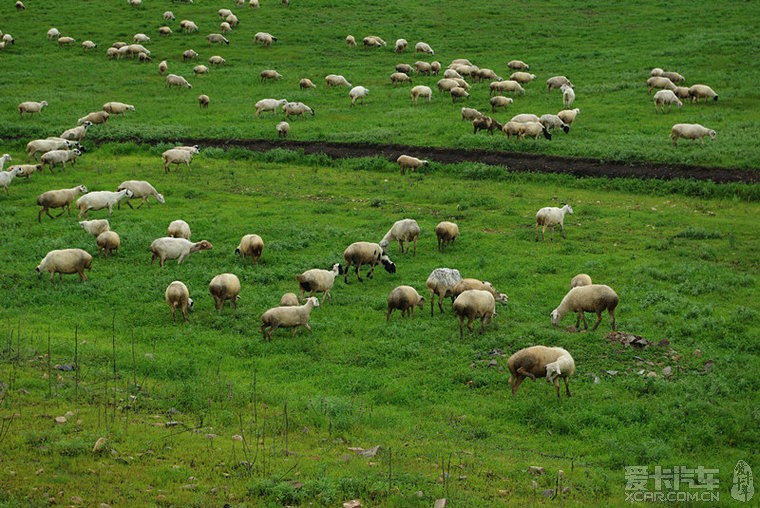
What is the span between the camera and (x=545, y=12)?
68.6m

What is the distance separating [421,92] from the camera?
48500 mm

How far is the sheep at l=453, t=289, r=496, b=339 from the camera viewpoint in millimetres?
19875

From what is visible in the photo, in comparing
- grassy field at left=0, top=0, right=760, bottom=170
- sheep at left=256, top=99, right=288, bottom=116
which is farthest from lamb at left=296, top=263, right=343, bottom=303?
sheep at left=256, top=99, right=288, bottom=116

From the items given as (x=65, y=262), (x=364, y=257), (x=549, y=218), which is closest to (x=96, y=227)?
(x=65, y=262)

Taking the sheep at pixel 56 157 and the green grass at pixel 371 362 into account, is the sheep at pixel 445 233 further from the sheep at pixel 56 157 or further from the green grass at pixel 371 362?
the sheep at pixel 56 157

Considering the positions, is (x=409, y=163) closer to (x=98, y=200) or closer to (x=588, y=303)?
(x=98, y=200)

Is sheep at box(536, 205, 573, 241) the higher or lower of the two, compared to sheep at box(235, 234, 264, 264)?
higher

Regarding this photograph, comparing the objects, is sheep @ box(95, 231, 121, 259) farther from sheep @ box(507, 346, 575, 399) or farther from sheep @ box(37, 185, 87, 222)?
sheep @ box(507, 346, 575, 399)

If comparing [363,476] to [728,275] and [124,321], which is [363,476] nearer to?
[124,321]

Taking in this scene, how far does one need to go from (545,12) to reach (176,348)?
2265 inches

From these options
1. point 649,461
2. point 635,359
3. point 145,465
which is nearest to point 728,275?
point 635,359

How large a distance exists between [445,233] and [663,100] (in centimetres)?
2234

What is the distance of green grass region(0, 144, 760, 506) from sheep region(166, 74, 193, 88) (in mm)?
22330

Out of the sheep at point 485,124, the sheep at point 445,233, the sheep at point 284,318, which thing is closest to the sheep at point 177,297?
the sheep at point 284,318
